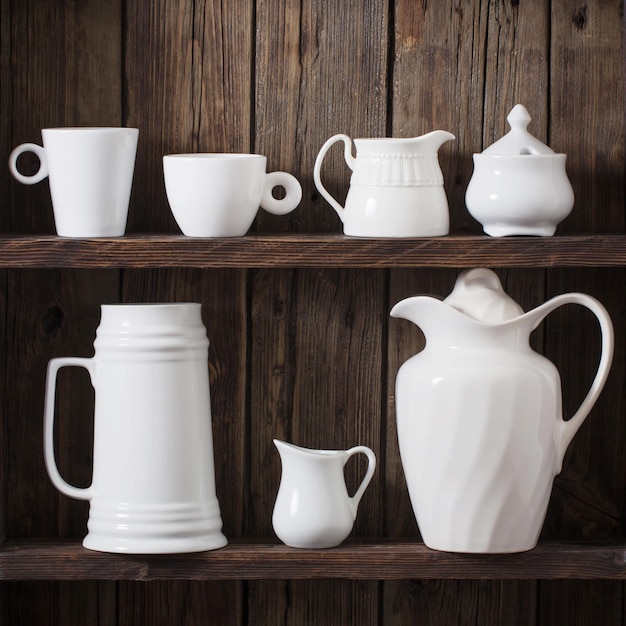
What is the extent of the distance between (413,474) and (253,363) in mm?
221

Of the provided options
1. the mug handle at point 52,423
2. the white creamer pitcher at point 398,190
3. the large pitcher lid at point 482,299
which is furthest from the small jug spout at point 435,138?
the mug handle at point 52,423

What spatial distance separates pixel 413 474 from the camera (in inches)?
39.7

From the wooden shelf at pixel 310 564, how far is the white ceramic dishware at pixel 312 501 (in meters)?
0.01

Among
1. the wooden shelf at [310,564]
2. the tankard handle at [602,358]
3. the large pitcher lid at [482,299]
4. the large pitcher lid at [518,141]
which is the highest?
the large pitcher lid at [518,141]

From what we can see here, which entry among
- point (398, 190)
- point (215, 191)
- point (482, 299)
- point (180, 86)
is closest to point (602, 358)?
point (482, 299)

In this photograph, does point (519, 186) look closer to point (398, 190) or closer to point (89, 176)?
point (398, 190)

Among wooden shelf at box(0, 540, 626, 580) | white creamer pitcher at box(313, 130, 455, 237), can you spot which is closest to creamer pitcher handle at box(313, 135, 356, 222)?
white creamer pitcher at box(313, 130, 455, 237)

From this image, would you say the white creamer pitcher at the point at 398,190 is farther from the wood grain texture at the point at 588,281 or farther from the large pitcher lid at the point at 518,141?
the wood grain texture at the point at 588,281

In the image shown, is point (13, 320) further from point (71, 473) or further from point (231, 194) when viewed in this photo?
point (231, 194)

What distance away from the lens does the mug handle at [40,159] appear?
100 centimetres

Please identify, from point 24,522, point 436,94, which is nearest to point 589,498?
point 436,94

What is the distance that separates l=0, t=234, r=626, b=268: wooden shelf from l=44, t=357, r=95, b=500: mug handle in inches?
4.5

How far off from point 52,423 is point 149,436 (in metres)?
0.13

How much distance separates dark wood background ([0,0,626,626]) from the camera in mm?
1086
